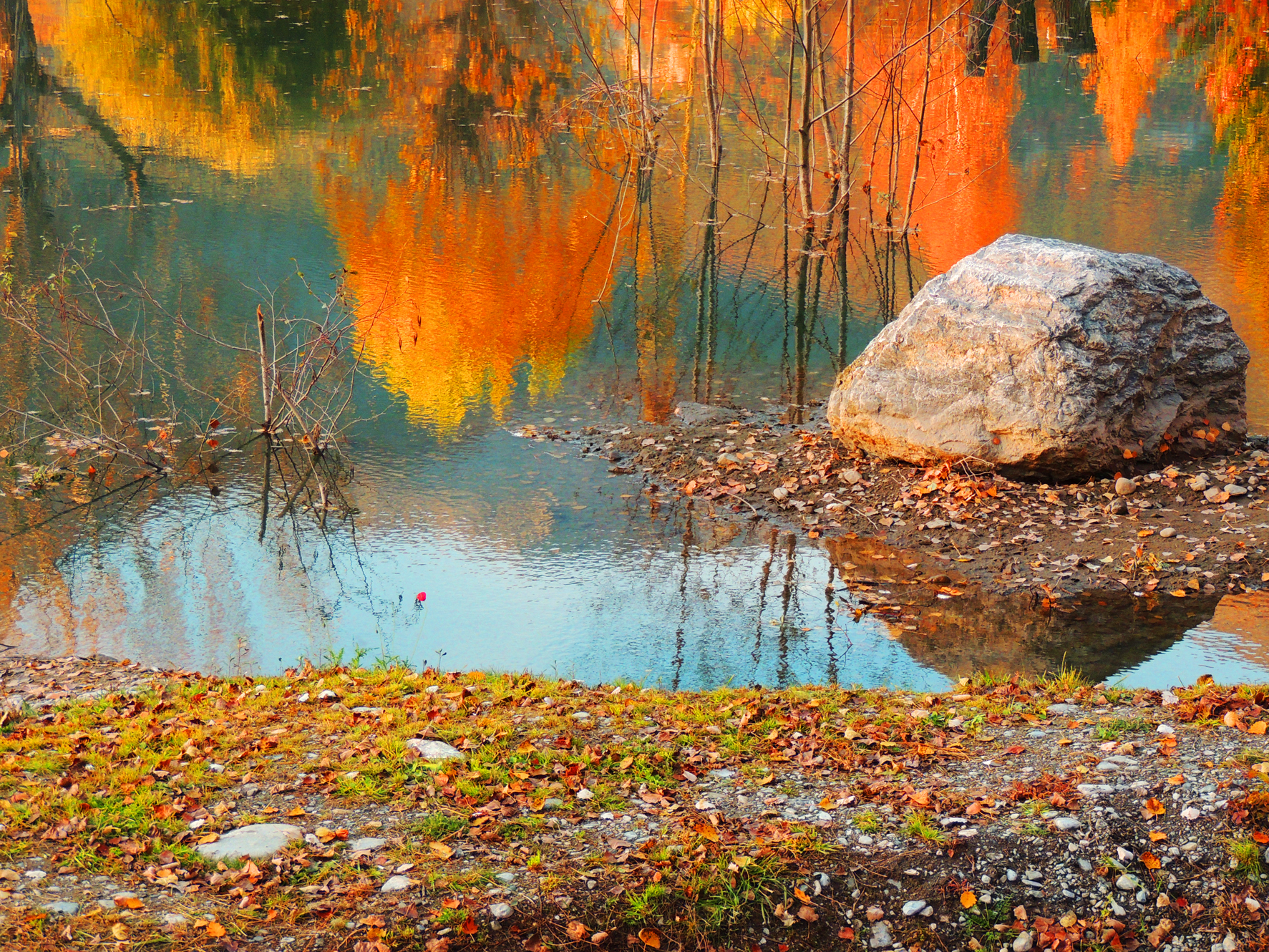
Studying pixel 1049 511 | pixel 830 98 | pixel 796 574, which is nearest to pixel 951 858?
pixel 796 574

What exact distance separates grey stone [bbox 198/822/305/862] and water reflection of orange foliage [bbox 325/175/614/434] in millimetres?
6343

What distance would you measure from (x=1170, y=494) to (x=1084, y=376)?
111 cm

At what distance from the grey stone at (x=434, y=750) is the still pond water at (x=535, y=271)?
5.47 feet

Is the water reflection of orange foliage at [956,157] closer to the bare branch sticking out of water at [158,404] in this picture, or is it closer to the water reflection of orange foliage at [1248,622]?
the bare branch sticking out of water at [158,404]

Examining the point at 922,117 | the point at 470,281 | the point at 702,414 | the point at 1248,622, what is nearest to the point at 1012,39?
the point at 922,117

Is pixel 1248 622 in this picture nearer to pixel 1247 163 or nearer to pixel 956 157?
pixel 956 157

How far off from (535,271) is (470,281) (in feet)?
3.40

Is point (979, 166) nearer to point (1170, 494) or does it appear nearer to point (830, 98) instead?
point (830, 98)

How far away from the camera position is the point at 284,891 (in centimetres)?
429

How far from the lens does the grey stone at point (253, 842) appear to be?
4.48 meters

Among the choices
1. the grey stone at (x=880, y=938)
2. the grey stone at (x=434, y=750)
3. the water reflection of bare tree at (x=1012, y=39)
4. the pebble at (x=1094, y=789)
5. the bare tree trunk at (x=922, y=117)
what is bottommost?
the grey stone at (x=880, y=938)

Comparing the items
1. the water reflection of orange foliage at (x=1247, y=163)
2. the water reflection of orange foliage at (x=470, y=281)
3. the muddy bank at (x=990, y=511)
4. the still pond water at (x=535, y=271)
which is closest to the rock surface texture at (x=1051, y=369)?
the muddy bank at (x=990, y=511)

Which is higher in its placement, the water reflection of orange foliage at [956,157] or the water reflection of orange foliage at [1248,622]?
the water reflection of orange foliage at [956,157]

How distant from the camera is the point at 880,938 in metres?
4.27
